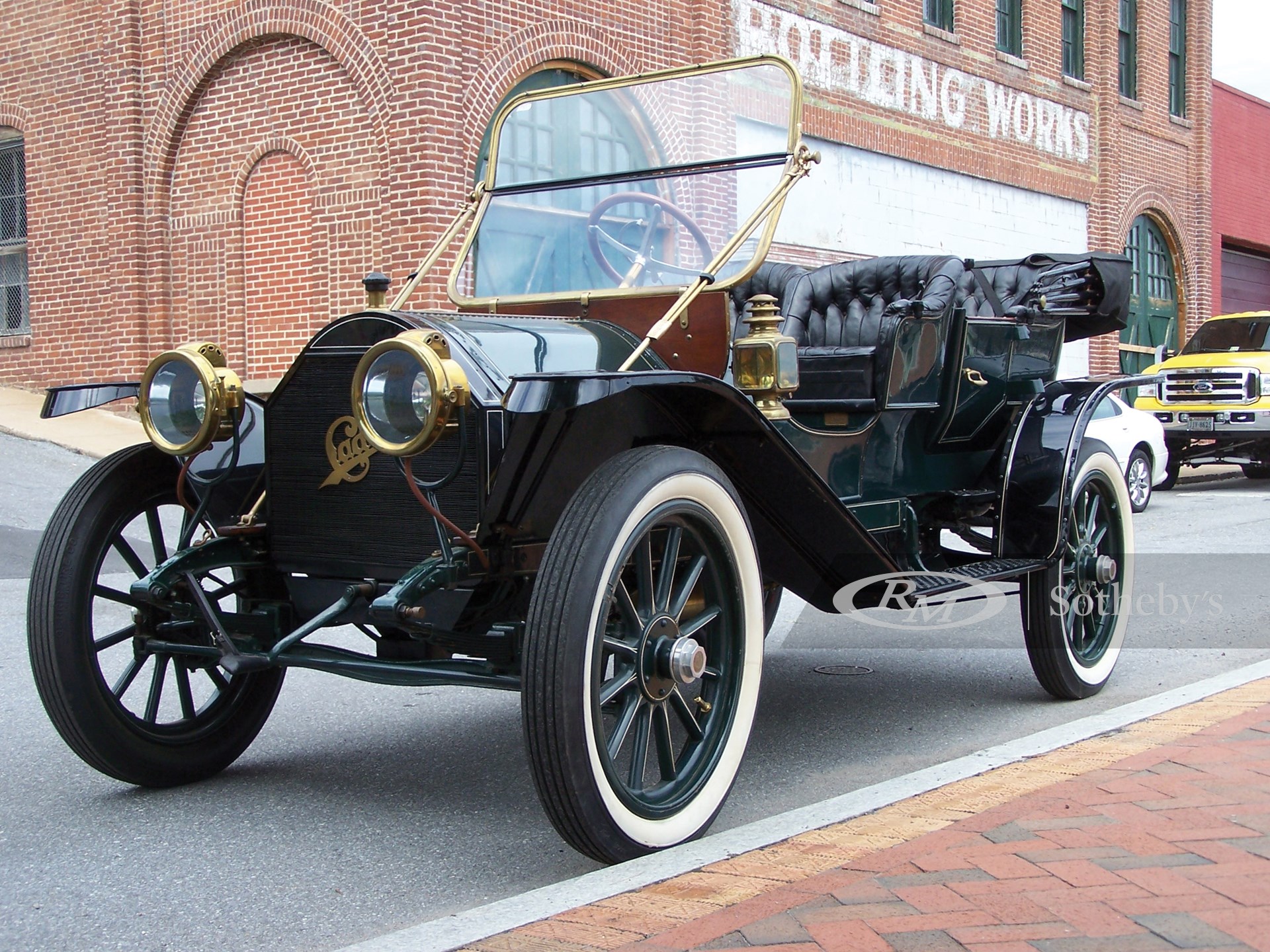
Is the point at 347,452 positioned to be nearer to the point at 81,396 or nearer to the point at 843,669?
the point at 81,396

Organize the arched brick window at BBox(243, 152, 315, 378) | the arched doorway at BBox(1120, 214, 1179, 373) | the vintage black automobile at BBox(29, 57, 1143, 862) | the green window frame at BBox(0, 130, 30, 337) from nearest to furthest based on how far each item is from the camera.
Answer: the vintage black automobile at BBox(29, 57, 1143, 862) < the arched brick window at BBox(243, 152, 315, 378) < the green window frame at BBox(0, 130, 30, 337) < the arched doorway at BBox(1120, 214, 1179, 373)

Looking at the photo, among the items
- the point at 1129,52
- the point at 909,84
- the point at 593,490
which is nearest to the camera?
the point at 593,490

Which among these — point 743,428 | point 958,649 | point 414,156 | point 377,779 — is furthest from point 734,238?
point 414,156

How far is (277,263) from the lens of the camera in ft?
39.5

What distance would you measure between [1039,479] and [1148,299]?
61.6 ft

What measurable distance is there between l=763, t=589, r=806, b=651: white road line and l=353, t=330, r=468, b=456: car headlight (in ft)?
10.0

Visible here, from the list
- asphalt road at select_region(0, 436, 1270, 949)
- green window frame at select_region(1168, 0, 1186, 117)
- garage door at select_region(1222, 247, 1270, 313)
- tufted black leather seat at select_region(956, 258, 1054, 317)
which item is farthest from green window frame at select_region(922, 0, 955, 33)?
tufted black leather seat at select_region(956, 258, 1054, 317)

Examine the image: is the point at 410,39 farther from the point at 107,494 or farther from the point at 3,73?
the point at 107,494

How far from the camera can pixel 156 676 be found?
13.3 ft

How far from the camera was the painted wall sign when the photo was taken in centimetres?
1473

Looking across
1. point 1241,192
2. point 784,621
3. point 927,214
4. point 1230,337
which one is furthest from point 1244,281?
point 784,621

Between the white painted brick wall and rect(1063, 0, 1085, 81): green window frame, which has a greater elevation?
rect(1063, 0, 1085, 81): green window frame

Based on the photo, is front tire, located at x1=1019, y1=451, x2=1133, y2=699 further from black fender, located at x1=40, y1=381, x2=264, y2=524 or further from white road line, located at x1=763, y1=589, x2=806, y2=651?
black fender, located at x1=40, y1=381, x2=264, y2=524

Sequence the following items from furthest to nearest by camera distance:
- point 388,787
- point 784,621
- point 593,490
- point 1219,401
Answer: point 1219,401 → point 784,621 → point 388,787 → point 593,490
